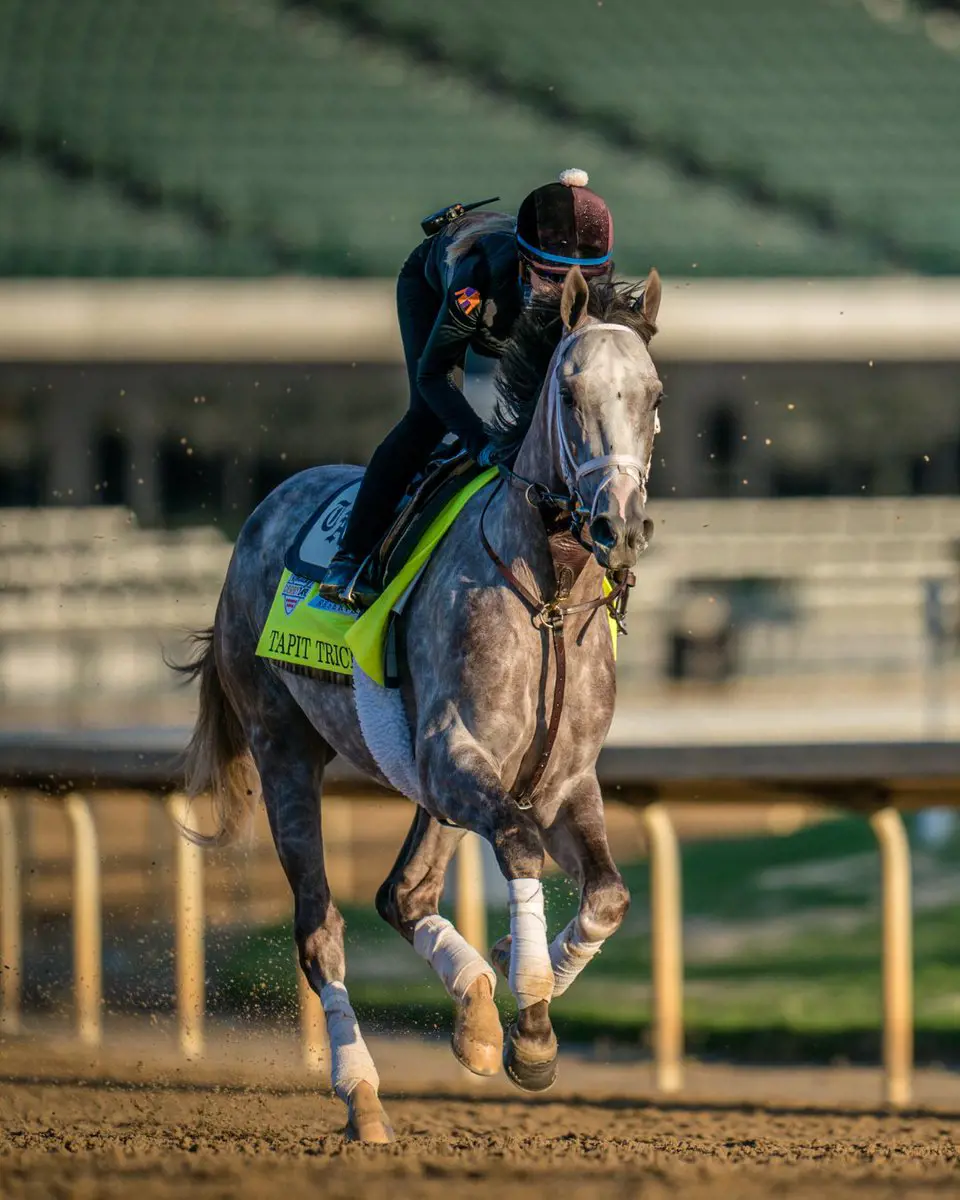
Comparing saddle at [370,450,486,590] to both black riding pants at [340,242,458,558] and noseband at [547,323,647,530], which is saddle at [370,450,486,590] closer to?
black riding pants at [340,242,458,558]

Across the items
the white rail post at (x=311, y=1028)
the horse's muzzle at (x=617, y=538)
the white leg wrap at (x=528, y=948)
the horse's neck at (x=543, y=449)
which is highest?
the horse's neck at (x=543, y=449)

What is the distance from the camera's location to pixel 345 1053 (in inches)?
163

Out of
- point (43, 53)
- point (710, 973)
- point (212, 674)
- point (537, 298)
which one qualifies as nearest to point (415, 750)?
point (537, 298)

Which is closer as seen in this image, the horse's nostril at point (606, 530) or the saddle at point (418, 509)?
the horse's nostril at point (606, 530)

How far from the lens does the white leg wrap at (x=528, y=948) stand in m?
3.44

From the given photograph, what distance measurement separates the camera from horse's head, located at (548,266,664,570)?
3.23 metres

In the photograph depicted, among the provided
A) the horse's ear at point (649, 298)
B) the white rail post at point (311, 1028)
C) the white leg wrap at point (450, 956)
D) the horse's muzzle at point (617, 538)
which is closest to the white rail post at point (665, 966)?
the white rail post at point (311, 1028)

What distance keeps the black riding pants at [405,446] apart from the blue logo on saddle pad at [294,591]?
27 centimetres

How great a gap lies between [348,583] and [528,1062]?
3.97 feet

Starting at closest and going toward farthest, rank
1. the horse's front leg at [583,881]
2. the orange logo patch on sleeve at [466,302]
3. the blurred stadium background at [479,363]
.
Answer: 1. the horse's front leg at [583,881]
2. the orange logo patch on sleeve at [466,302]
3. the blurred stadium background at [479,363]

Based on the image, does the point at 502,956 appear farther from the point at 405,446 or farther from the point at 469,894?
the point at 469,894

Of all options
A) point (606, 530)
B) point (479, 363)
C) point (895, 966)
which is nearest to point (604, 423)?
point (606, 530)

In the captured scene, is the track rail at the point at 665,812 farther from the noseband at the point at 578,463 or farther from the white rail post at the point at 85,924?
Result: the noseband at the point at 578,463

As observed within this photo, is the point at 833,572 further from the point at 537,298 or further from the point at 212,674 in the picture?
the point at 537,298
